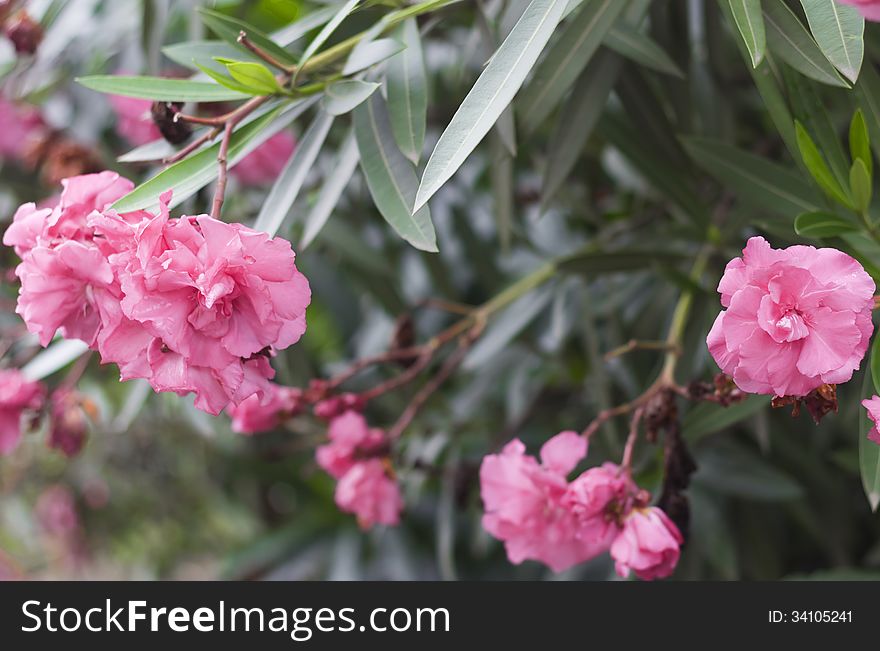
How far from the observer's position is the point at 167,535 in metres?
2.37

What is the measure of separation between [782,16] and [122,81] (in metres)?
0.52

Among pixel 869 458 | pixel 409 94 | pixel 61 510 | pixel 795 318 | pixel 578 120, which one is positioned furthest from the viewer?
pixel 61 510

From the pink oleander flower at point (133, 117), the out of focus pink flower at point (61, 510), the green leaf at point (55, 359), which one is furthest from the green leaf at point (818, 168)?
the out of focus pink flower at point (61, 510)

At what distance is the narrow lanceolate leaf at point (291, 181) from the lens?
0.71 m

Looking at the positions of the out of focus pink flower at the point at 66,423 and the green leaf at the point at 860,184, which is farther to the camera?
the out of focus pink flower at the point at 66,423

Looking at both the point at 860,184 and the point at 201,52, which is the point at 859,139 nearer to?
the point at 860,184

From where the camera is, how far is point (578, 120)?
85cm

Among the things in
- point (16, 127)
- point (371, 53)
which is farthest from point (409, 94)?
point (16, 127)

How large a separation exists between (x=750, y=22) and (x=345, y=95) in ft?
1.01

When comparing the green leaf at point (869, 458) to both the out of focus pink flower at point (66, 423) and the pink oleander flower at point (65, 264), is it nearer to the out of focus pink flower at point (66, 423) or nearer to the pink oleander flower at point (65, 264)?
the pink oleander flower at point (65, 264)

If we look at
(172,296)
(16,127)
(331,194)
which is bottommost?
(172,296)

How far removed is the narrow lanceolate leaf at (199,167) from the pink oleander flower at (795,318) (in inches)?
15.5

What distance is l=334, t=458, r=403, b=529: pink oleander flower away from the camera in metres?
0.95

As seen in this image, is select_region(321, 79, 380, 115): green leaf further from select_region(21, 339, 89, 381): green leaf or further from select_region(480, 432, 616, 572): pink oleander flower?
select_region(21, 339, 89, 381): green leaf
